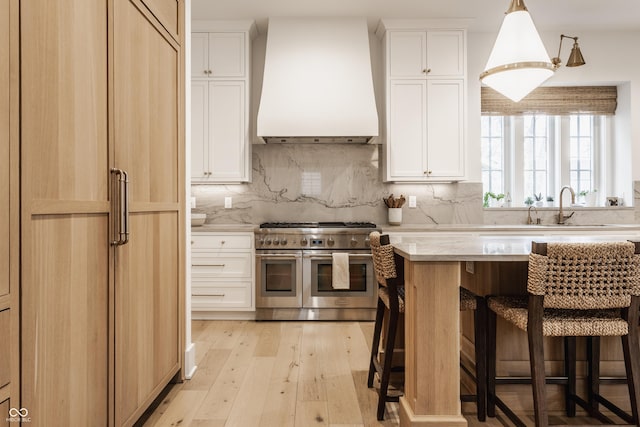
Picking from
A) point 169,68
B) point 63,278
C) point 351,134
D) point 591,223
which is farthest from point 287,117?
point 591,223

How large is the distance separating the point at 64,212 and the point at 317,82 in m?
3.12

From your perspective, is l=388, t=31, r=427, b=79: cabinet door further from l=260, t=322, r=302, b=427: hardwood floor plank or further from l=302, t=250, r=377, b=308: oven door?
l=260, t=322, r=302, b=427: hardwood floor plank

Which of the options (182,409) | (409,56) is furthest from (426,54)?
(182,409)

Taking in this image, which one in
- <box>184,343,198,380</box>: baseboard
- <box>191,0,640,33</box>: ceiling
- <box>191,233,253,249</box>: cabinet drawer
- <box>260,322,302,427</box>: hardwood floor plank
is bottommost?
<box>260,322,302,427</box>: hardwood floor plank

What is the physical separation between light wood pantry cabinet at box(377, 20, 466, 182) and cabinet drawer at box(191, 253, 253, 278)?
5.43ft

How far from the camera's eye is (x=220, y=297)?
157 inches

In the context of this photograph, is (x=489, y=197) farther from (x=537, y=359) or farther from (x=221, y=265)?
(x=537, y=359)

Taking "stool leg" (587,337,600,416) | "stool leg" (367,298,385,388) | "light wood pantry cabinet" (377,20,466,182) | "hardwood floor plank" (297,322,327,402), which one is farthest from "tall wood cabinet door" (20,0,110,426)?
"light wood pantry cabinet" (377,20,466,182)

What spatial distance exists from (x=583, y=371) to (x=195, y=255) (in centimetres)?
313

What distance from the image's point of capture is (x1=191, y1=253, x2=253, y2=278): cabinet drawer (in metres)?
3.96

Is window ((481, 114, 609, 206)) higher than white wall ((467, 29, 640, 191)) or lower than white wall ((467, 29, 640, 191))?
lower

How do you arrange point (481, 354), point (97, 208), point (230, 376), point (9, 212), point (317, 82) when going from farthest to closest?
point (317, 82), point (230, 376), point (481, 354), point (97, 208), point (9, 212)

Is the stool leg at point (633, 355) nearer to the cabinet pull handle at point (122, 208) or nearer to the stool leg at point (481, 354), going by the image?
the stool leg at point (481, 354)

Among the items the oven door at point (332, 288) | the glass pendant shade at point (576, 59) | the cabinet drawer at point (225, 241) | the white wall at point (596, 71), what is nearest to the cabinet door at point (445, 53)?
the white wall at point (596, 71)
